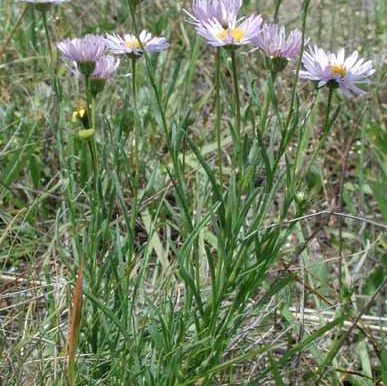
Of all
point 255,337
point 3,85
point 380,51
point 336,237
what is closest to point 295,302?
point 255,337

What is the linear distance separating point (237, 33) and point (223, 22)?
0.04 meters

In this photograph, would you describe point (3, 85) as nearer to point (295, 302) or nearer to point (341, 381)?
point (295, 302)

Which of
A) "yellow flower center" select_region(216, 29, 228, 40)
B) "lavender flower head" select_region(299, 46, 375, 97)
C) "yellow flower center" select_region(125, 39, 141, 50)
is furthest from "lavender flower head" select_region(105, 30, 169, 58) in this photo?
"lavender flower head" select_region(299, 46, 375, 97)

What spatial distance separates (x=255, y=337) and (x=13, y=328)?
41 centimetres

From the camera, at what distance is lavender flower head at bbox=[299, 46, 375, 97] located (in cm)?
122

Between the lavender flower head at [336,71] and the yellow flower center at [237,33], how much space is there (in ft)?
0.32

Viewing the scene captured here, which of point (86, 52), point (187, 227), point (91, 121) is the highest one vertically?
point (86, 52)

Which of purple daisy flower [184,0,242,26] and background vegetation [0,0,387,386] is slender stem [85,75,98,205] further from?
purple daisy flower [184,0,242,26]

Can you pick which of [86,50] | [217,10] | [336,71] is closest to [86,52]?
[86,50]

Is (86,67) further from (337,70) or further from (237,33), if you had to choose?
(337,70)

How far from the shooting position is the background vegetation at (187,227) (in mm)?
1220

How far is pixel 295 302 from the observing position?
168 cm

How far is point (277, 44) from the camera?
1223mm

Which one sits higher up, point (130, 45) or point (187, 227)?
point (130, 45)
